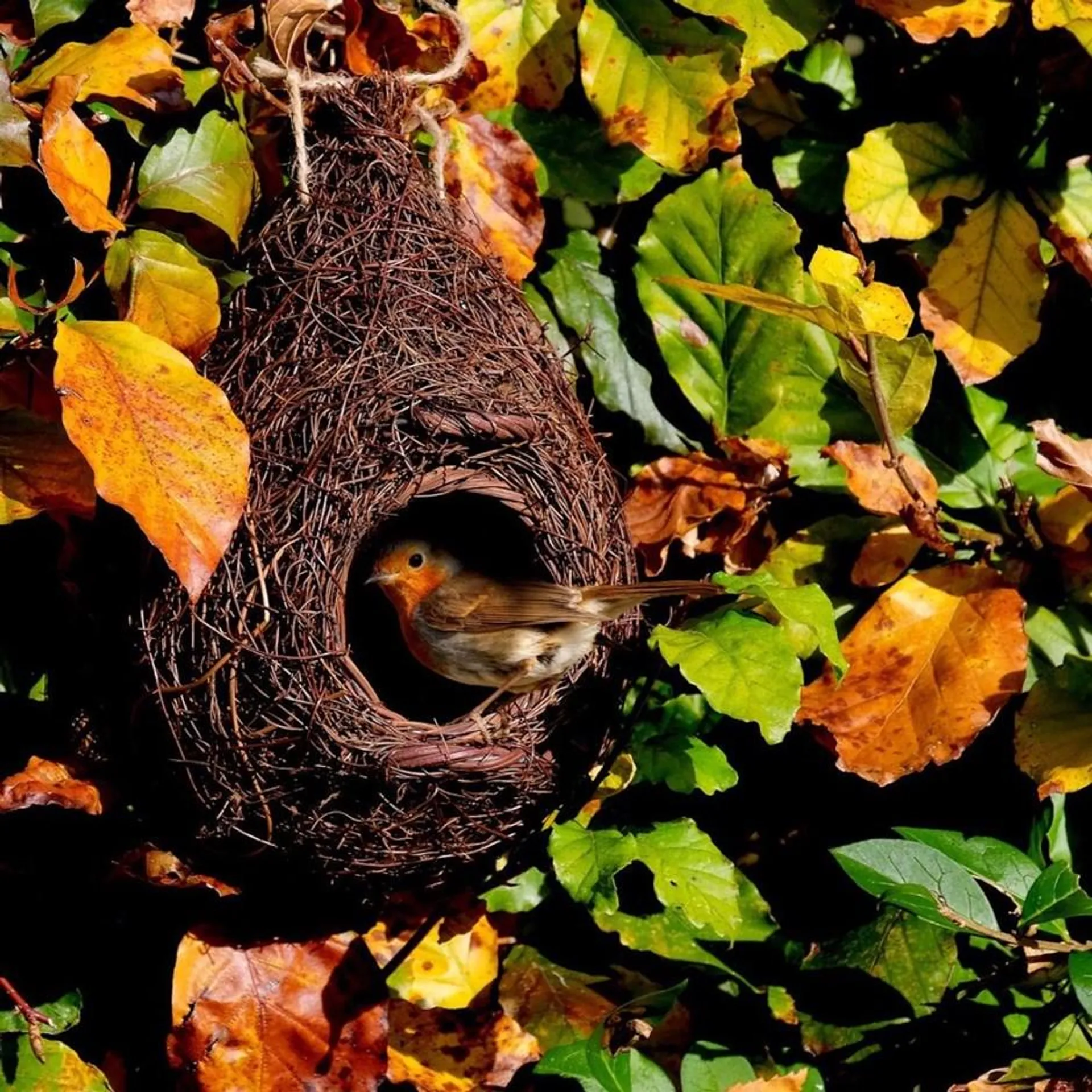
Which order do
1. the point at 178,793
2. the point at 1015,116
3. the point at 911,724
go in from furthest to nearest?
the point at 1015,116
the point at 911,724
the point at 178,793

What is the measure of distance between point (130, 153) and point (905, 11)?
4.03ft

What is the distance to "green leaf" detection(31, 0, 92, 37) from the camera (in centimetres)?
249

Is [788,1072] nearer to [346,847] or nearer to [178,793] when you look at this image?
[346,847]

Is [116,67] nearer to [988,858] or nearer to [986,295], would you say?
[986,295]

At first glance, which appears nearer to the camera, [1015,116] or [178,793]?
[178,793]

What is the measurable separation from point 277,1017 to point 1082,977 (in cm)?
117

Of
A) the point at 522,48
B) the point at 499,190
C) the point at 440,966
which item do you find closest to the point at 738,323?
the point at 499,190

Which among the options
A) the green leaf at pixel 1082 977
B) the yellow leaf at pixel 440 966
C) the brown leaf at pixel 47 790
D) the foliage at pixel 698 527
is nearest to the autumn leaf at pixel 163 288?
the foliage at pixel 698 527

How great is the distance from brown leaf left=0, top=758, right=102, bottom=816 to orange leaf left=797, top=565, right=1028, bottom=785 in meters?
1.10

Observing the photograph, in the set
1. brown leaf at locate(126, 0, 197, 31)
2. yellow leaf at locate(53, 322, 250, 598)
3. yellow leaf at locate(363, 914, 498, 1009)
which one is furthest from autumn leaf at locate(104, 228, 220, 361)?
yellow leaf at locate(363, 914, 498, 1009)

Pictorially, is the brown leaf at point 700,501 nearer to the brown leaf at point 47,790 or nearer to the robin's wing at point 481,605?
the robin's wing at point 481,605

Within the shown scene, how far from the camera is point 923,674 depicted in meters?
2.70

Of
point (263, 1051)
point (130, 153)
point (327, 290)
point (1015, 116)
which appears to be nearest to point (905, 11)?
point (1015, 116)

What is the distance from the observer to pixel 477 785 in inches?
97.4
